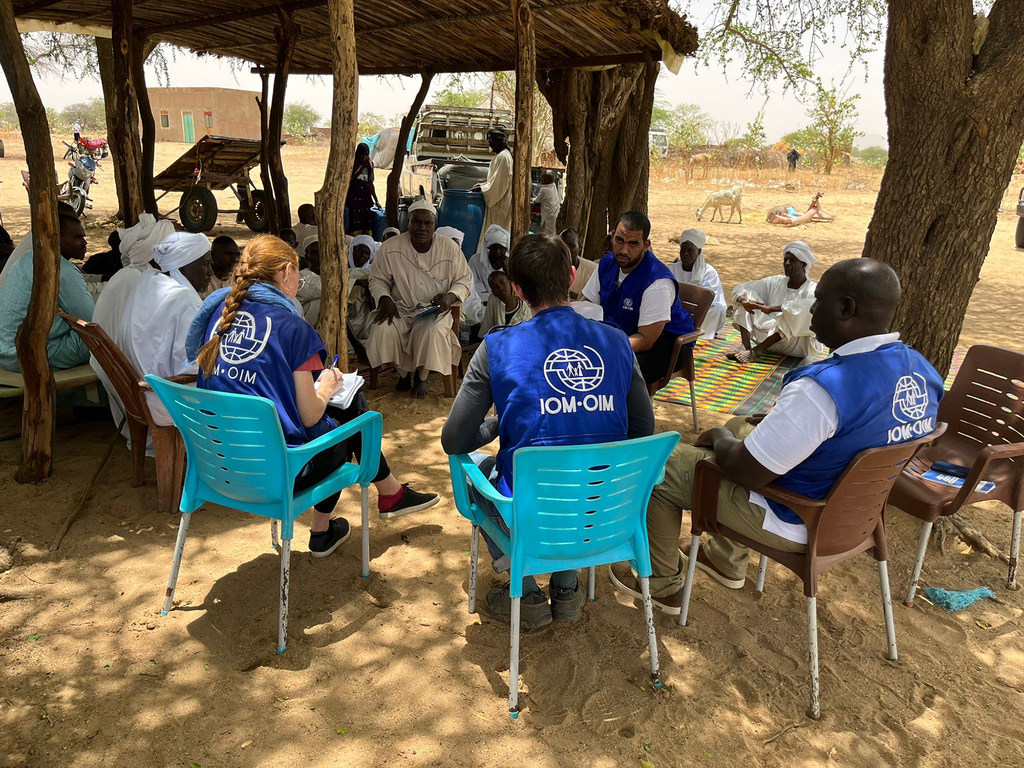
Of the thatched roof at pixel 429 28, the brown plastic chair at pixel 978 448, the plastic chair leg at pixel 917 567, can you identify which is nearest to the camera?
the brown plastic chair at pixel 978 448

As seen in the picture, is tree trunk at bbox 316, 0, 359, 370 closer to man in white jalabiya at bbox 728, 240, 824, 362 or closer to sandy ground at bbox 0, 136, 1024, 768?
sandy ground at bbox 0, 136, 1024, 768

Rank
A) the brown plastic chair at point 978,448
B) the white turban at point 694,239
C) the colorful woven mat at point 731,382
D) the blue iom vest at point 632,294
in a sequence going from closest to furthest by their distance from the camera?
the brown plastic chair at point 978,448 < the blue iom vest at point 632,294 < the colorful woven mat at point 731,382 < the white turban at point 694,239

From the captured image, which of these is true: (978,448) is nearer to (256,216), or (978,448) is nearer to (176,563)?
(176,563)

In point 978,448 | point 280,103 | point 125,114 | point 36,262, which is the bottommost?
point 978,448

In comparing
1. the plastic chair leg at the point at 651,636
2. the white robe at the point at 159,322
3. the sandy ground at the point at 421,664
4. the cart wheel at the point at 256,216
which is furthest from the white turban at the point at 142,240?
the cart wheel at the point at 256,216

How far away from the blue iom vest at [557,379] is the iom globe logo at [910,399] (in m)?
0.87

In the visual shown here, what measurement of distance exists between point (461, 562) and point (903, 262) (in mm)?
2810

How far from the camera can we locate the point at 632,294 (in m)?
4.16

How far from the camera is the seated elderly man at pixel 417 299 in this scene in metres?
5.22

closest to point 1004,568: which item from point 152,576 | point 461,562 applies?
point 461,562

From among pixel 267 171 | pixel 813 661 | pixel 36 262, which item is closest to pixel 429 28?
pixel 267 171

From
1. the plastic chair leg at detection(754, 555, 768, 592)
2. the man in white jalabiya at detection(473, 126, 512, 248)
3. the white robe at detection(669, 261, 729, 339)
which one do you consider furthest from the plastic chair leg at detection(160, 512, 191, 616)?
the man in white jalabiya at detection(473, 126, 512, 248)

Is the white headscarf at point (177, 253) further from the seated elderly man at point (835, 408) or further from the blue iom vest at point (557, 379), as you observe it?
the seated elderly man at point (835, 408)

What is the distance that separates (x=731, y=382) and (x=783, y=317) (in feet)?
2.90
